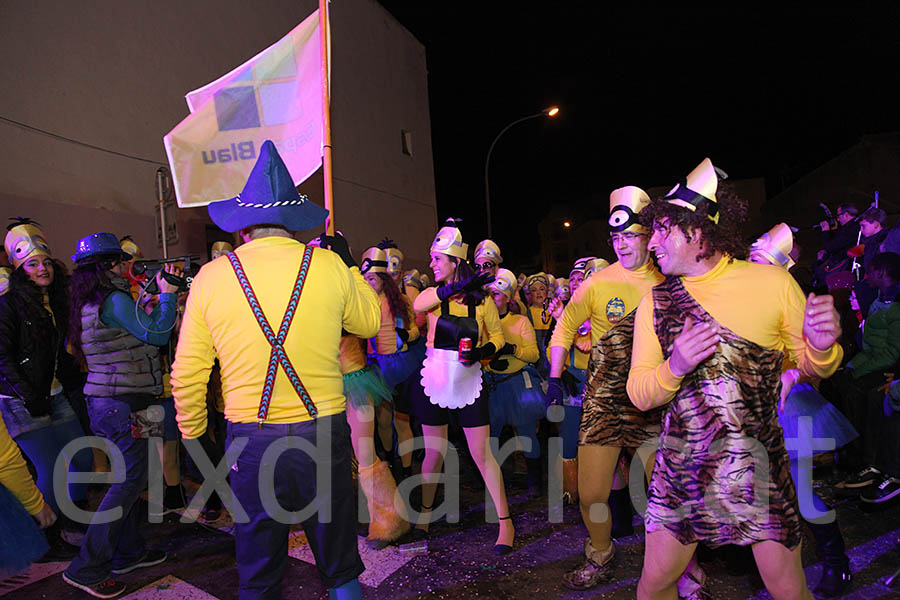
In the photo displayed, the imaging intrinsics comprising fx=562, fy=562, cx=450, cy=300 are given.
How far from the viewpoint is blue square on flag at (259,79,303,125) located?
205 inches

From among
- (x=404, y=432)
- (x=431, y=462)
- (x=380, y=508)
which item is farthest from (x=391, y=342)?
(x=380, y=508)

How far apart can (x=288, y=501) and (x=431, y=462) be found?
6.38 feet

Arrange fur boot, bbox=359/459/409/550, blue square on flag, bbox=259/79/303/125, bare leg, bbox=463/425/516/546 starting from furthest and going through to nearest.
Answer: blue square on flag, bbox=259/79/303/125 → fur boot, bbox=359/459/409/550 → bare leg, bbox=463/425/516/546

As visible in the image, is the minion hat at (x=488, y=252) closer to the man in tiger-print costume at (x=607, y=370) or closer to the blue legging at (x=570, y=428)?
the blue legging at (x=570, y=428)

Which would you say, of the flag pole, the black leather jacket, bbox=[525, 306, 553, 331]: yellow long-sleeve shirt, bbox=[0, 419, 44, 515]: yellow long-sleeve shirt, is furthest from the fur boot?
bbox=[525, 306, 553, 331]: yellow long-sleeve shirt

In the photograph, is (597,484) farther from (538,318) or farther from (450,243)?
(538,318)

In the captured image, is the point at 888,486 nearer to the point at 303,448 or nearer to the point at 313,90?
the point at 303,448

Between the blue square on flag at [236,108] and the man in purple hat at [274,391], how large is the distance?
3.17 metres

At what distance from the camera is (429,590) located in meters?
3.62

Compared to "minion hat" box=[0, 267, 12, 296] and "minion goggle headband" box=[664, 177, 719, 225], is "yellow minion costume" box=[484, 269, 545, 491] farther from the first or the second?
"minion hat" box=[0, 267, 12, 296]

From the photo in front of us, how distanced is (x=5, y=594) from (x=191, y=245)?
8097 mm

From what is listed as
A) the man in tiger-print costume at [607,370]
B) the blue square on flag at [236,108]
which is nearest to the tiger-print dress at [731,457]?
the man in tiger-print costume at [607,370]

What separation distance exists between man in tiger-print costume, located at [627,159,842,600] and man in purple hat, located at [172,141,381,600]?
1.35 m

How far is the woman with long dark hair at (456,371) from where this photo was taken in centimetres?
404
